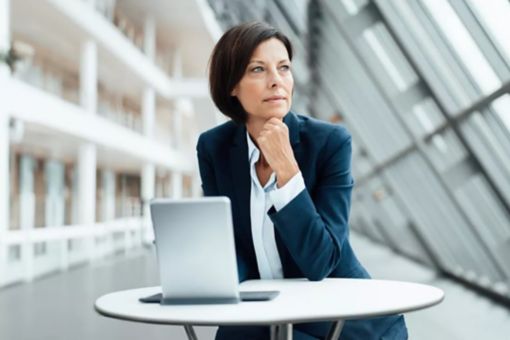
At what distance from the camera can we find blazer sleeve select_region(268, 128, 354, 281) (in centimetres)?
197

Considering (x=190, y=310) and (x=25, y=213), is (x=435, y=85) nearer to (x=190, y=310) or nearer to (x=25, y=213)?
(x=190, y=310)

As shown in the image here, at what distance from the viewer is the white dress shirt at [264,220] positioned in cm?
213

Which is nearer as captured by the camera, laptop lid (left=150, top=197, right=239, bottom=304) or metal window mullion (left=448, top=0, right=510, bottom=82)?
laptop lid (left=150, top=197, right=239, bottom=304)

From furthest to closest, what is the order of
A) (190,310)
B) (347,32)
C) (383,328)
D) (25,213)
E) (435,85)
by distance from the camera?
(25,213)
(347,32)
(435,85)
(383,328)
(190,310)

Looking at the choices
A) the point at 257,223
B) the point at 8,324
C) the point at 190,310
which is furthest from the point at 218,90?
the point at 8,324

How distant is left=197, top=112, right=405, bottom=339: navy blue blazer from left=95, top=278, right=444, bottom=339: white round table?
91mm

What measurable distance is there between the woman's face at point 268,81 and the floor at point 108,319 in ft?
13.9

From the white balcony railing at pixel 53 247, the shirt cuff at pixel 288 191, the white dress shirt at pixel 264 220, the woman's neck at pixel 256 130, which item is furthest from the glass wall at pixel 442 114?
the white balcony railing at pixel 53 247

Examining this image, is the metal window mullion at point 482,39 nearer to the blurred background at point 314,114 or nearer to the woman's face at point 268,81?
the blurred background at point 314,114

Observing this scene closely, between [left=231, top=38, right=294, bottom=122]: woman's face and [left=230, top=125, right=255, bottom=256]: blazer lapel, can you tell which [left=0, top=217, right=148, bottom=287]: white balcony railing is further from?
[left=231, top=38, right=294, bottom=122]: woman's face

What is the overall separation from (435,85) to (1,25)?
24.5ft

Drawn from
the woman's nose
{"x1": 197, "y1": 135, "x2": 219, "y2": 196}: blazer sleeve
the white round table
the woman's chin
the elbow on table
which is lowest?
the white round table

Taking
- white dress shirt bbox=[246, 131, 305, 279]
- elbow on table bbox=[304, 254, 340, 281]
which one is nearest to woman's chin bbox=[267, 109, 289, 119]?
white dress shirt bbox=[246, 131, 305, 279]

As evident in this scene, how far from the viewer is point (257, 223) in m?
2.14
